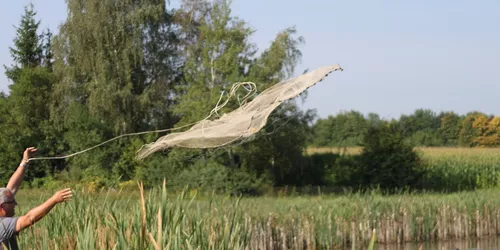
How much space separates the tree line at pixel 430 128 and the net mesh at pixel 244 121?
38.6 metres

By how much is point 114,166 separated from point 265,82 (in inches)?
285

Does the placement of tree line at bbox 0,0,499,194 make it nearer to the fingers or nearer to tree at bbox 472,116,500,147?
the fingers

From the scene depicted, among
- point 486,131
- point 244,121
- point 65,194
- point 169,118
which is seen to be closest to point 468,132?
point 486,131

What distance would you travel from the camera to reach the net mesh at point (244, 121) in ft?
23.6

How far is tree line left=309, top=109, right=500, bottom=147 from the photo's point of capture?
52906 mm

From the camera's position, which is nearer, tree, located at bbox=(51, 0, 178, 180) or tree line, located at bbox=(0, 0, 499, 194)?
tree line, located at bbox=(0, 0, 499, 194)

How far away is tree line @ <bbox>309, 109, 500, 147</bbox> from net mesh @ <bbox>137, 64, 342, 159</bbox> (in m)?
38.6

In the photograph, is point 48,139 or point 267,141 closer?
point 267,141

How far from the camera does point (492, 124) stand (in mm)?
63750

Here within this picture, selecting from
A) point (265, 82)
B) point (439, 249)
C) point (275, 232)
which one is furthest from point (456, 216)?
point (265, 82)

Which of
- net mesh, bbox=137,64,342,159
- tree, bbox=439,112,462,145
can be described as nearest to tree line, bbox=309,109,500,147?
tree, bbox=439,112,462,145

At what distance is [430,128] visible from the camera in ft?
237

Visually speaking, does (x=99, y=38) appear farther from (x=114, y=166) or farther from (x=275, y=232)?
(x=275, y=232)

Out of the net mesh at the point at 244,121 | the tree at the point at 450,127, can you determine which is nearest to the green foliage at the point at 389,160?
the net mesh at the point at 244,121
